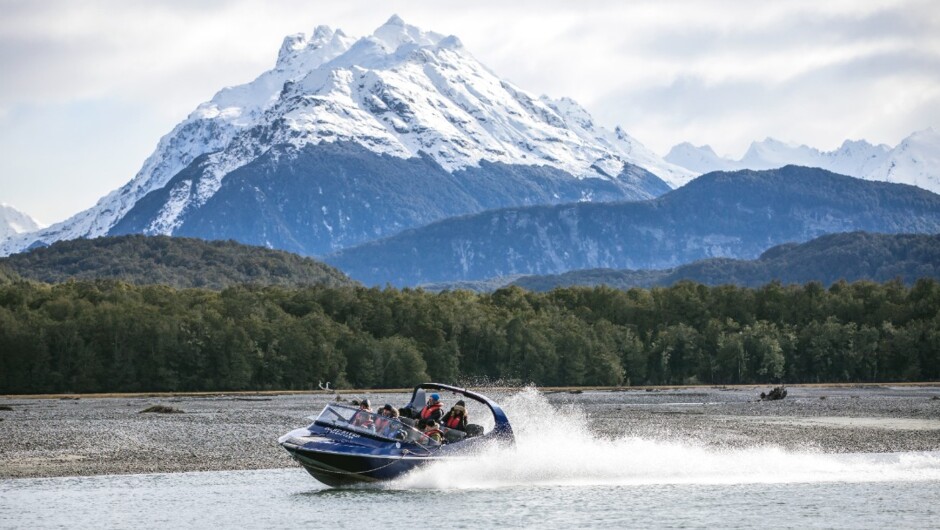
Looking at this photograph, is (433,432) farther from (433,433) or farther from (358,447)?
(358,447)

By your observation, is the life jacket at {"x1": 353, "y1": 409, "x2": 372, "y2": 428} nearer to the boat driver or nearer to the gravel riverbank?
the boat driver

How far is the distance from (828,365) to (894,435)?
3340 inches

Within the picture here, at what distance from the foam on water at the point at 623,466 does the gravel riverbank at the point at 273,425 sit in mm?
5862

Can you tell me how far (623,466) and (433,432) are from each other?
8.73 meters

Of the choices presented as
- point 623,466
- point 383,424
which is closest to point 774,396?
point 623,466

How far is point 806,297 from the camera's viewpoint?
171000 millimetres

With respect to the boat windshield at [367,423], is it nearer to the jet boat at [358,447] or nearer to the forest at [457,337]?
the jet boat at [358,447]

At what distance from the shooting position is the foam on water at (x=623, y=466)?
5081cm

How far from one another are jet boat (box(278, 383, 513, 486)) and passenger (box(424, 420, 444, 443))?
0.17 meters

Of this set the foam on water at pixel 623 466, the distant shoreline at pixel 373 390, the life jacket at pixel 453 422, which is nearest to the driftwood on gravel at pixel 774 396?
the distant shoreline at pixel 373 390

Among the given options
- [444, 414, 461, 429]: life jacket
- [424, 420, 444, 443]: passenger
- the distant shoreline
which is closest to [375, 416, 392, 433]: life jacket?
[424, 420, 444, 443]: passenger

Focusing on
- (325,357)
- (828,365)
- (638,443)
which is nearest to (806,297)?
(828,365)

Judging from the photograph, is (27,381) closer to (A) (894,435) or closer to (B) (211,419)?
(B) (211,419)

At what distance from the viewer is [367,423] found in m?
48.4
